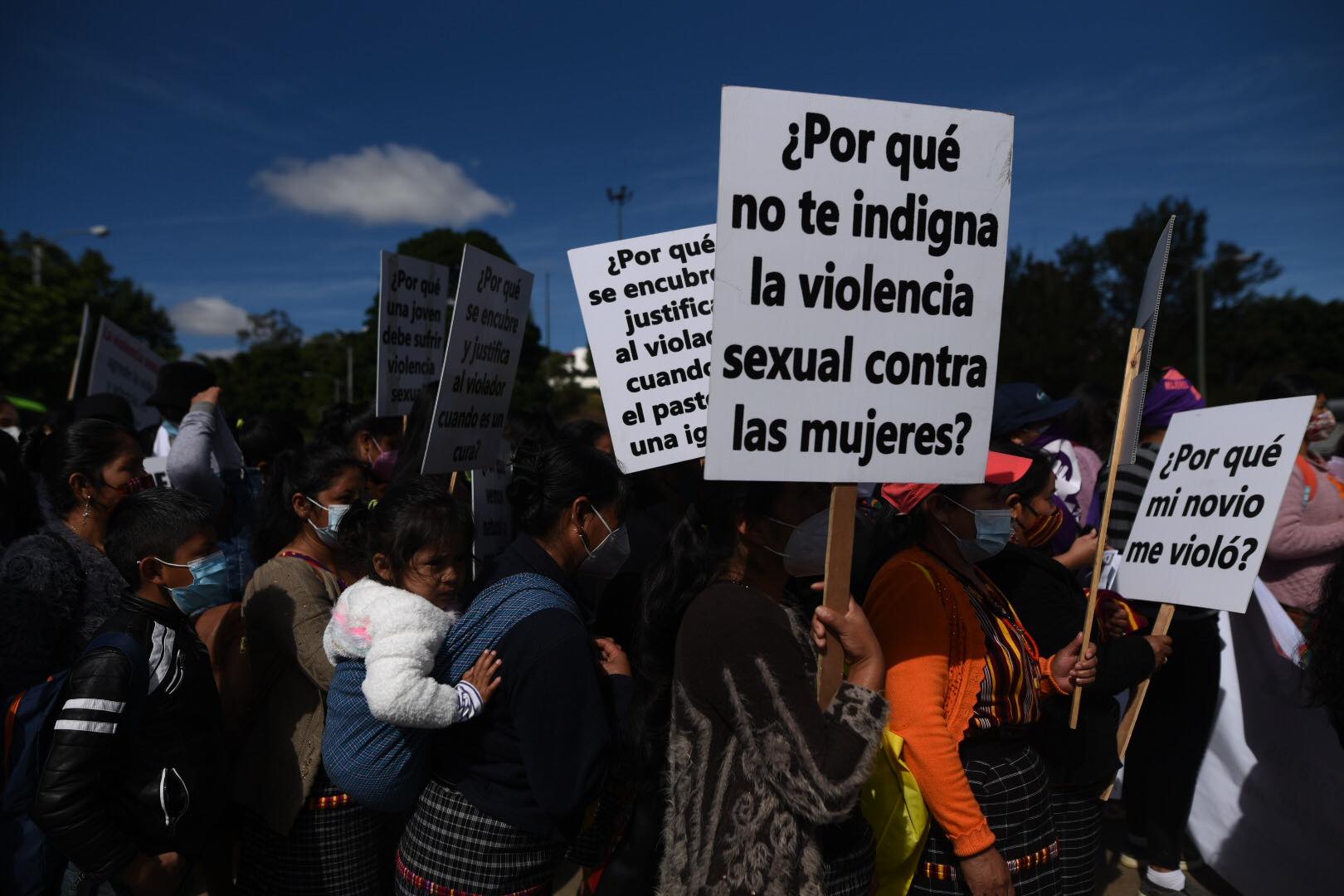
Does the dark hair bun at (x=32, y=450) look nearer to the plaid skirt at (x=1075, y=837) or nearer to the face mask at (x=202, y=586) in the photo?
→ the face mask at (x=202, y=586)

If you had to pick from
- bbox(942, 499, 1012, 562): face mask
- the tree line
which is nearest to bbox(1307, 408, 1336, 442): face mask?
bbox(942, 499, 1012, 562): face mask

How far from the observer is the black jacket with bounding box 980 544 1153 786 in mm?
2760

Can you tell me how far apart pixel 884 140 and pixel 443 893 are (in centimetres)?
216

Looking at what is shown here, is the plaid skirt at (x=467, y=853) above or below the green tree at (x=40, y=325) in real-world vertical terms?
below

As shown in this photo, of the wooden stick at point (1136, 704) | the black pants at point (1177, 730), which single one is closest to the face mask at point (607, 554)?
the wooden stick at point (1136, 704)

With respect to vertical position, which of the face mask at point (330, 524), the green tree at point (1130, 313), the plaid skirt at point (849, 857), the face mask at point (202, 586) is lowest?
the plaid skirt at point (849, 857)

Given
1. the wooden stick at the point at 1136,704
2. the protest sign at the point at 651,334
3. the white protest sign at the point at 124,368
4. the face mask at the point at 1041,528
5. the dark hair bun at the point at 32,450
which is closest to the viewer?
the wooden stick at the point at 1136,704

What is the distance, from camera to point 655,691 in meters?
2.44

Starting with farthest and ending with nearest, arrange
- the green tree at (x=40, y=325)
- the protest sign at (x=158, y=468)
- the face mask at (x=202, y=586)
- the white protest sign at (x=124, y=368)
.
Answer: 1. the green tree at (x=40, y=325)
2. the white protest sign at (x=124, y=368)
3. the protest sign at (x=158, y=468)
4. the face mask at (x=202, y=586)

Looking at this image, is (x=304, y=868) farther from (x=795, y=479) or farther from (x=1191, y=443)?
(x=1191, y=443)

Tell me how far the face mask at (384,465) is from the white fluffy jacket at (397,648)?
2.46m

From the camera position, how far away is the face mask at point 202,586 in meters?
2.63

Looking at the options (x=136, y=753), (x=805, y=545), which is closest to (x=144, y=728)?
(x=136, y=753)

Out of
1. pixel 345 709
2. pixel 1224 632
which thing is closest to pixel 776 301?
pixel 345 709
